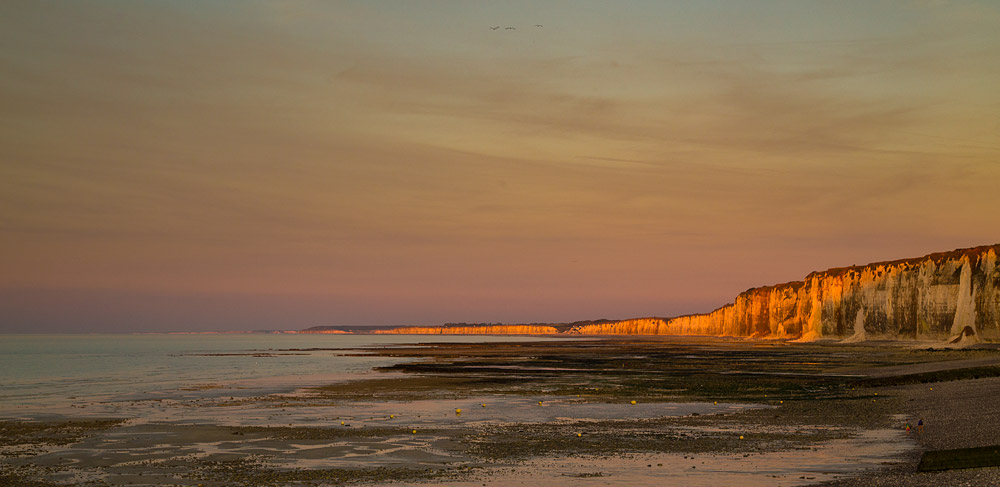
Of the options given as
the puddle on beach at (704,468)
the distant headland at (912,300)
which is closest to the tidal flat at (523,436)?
the puddle on beach at (704,468)

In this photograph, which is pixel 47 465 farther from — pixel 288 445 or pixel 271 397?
pixel 271 397

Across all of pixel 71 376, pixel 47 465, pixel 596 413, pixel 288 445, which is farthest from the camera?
pixel 71 376

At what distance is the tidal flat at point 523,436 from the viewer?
763 inches

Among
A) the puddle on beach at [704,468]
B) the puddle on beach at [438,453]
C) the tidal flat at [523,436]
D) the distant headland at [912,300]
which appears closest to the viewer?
the puddle on beach at [704,468]

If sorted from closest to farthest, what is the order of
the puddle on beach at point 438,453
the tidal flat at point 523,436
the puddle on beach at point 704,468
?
the puddle on beach at point 704,468, the puddle on beach at point 438,453, the tidal flat at point 523,436

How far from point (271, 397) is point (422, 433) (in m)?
17.4

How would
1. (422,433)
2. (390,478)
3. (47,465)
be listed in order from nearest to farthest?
(390,478) → (47,465) → (422,433)

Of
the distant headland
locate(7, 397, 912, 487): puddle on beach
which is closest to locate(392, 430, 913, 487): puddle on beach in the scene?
locate(7, 397, 912, 487): puddle on beach

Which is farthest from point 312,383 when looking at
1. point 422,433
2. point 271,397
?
point 422,433

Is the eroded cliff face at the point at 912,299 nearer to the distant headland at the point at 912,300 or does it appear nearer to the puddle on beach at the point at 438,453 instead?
the distant headland at the point at 912,300

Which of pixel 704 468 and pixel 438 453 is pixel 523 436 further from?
pixel 704 468

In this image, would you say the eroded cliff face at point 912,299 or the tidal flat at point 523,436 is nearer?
the tidal flat at point 523,436

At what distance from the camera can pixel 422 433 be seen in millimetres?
27016

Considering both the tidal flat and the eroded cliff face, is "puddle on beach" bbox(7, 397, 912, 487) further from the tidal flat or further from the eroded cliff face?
the eroded cliff face
